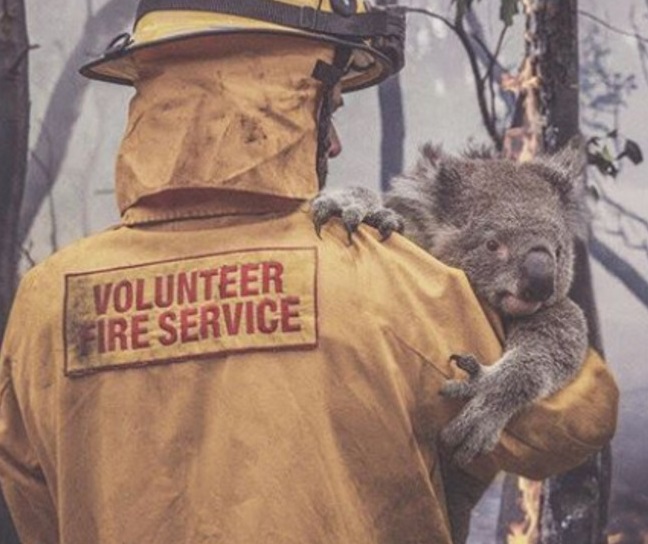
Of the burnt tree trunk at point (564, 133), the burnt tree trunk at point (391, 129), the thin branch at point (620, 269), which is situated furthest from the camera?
the burnt tree trunk at point (391, 129)

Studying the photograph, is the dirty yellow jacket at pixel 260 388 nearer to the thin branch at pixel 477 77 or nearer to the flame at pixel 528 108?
the flame at pixel 528 108

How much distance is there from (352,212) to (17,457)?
501mm

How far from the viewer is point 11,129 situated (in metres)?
3.62

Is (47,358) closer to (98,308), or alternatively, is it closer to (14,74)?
(98,308)

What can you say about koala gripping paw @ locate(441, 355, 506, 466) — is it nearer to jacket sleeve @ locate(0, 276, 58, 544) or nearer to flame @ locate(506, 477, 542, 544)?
jacket sleeve @ locate(0, 276, 58, 544)

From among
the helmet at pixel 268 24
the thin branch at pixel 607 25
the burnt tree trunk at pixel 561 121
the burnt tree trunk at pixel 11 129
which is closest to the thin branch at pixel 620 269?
the burnt tree trunk at pixel 561 121

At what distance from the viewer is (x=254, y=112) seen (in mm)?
1550

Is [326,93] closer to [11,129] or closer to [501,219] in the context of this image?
A: [501,219]

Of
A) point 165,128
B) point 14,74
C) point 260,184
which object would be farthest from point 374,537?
point 14,74

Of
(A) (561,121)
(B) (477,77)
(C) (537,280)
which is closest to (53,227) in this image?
(B) (477,77)

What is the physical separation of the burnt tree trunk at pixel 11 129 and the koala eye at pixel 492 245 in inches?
83.9

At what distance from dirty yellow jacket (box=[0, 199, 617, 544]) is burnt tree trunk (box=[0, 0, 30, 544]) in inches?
80.3

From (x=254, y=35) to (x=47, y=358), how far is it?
1.39 feet

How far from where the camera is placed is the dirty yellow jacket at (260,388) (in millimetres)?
1490
